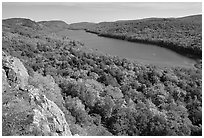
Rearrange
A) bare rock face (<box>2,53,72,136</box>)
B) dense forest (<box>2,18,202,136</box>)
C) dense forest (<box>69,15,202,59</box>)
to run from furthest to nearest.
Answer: dense forest (<box>69,15,202,59</box>)
dense forest (<box>2,18,202,136</box>)
bare rock face (<box>2,53,72,136</box>)

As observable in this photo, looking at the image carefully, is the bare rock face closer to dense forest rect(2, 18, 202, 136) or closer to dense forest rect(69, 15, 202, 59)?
dense forest rect(2, 18, 202, 136)

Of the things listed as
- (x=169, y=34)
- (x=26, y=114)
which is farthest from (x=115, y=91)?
(x=169, y=34)

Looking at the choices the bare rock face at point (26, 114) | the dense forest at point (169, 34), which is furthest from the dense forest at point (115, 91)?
the dense forest at point (169, 34)

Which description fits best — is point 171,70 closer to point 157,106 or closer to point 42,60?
point 157,106

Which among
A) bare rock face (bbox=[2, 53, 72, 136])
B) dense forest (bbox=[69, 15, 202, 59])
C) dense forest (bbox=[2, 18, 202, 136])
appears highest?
dense forest (bbox=[69, 15, 202, 59])

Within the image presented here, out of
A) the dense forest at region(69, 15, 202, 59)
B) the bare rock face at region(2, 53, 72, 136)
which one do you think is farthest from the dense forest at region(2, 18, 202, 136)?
the dense forest at region(69, 15, 202, 59)

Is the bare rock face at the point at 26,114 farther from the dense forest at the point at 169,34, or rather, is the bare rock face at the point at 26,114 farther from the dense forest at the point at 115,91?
the dense forest at the point at 169,34

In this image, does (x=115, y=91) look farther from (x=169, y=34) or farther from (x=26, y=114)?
(x=169, y=34)

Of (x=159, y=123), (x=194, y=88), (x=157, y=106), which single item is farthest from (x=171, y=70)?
(x=159, y=123)
